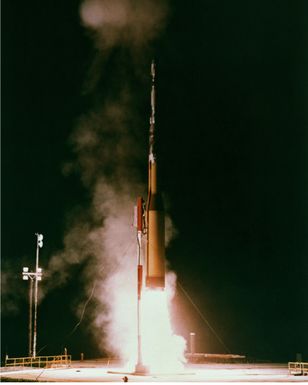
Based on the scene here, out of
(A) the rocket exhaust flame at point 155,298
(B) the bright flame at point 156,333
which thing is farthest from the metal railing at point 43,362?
(A) the rocket exhaust flame at point 155,298

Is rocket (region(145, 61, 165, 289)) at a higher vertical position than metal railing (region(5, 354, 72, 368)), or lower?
higher

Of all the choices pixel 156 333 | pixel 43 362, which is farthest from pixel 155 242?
pixel 43 362

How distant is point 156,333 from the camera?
2922 centimetres

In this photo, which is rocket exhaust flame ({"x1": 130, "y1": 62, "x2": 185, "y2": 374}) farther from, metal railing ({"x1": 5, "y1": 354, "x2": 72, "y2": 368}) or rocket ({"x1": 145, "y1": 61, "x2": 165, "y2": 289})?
metal railing ({"x1": 5, "y1": 354, "x2": 72, "y2": 368})

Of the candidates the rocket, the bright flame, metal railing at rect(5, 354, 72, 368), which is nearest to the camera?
the rocket

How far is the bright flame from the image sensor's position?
29.0 meters

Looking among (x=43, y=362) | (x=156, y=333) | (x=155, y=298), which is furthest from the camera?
(x=43, y=362)

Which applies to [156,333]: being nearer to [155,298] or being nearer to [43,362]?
[155,298]

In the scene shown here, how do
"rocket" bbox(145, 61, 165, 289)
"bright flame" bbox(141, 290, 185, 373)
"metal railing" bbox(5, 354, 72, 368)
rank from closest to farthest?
"rocket" bbox(145, 61, 165, 289) → "bright flame" bbox(141, 290, 185, 373) → "metal railing" bbox(5, 354, 72, 368)

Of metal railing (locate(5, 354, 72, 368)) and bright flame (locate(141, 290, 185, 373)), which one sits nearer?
bright flame (locate(141, 290, 185, 373))

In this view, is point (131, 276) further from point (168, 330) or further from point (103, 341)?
point (168, 330)

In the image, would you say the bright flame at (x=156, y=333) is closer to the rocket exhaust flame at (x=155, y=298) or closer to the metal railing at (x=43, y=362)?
the rocket exhaust flame at (x=155, y=298)

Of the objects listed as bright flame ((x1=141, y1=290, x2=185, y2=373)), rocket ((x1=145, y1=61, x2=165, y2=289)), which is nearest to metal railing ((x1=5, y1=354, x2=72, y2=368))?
bright flame ((x1=141, y1=290, x2=185, y2=373))

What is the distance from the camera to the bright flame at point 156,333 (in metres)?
29.0
